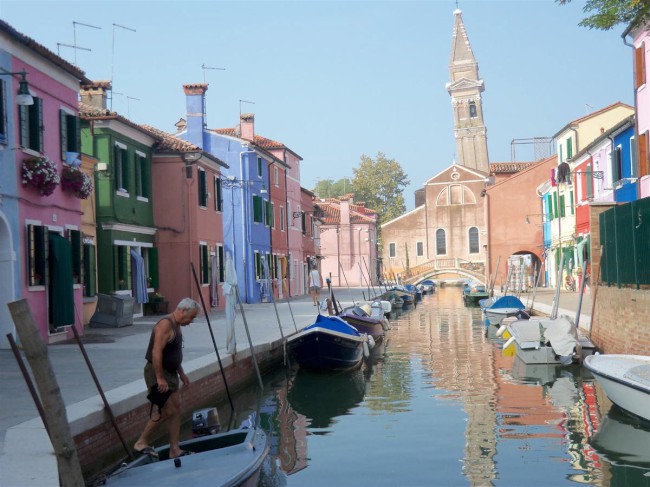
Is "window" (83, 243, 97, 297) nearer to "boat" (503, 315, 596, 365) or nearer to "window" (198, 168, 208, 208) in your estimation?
"window" (198, 168, 208, 208)

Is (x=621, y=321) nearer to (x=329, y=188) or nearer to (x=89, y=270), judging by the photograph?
(x=89, y=270)

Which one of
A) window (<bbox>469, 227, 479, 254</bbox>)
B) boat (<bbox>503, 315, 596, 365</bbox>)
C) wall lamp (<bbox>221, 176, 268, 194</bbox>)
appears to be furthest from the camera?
window (<bbox>469, 227, 479, 254</bbox>)

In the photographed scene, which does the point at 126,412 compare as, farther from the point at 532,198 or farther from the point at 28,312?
the point at 532,198

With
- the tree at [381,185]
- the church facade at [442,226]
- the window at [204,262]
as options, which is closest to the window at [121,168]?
the window at [204,262]

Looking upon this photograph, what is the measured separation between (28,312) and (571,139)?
3733 cm

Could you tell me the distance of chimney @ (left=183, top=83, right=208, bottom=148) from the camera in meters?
30.8

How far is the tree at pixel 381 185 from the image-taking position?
3265 inches

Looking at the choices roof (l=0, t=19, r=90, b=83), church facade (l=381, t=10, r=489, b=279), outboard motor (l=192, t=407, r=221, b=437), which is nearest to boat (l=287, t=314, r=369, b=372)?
roof (l=0, t=19, r=90, b=83)

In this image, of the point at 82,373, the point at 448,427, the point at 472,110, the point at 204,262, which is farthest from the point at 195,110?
the point at 472,110

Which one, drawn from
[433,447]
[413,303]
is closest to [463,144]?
[413,303]

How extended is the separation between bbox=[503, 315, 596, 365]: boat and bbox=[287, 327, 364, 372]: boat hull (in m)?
3.56

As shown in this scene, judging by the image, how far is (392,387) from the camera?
14961 mm

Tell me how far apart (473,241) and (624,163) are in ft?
142

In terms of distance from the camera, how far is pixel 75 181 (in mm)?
17219
